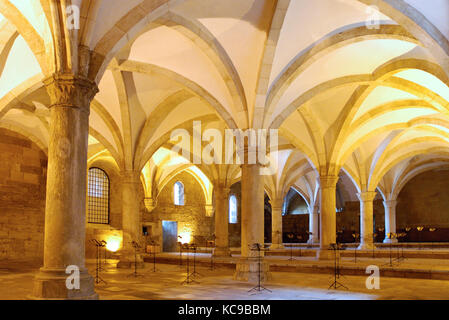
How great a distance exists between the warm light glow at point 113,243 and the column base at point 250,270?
1235cm

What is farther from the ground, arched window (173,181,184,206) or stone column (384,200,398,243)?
arched window (173,181,184,206)

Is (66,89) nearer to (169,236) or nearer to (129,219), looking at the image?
(129,219)

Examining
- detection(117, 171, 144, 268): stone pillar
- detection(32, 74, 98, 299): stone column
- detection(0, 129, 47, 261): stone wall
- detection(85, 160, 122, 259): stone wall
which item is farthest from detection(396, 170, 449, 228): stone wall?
detection(32, 74, 98, 299): stone column

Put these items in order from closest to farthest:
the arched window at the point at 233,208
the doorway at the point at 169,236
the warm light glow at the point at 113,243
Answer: the warm light glow at the point at 113,243 → the doorway at the point at 169,236 → the arched window at the point at 233,208

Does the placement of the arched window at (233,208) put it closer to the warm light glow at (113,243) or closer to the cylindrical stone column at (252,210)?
the warm light glow at (113,243)

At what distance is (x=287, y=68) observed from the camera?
1116 cm

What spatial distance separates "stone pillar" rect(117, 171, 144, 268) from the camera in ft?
47.1

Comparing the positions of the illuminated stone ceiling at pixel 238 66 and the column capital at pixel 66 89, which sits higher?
the illuminated stone ceiling at pixel 238 66

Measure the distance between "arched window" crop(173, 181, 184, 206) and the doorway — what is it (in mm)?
1211

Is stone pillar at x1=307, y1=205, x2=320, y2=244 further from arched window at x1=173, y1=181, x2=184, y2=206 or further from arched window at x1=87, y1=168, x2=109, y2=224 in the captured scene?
arched window at x1=87, y1=168, x2=109, y2=224

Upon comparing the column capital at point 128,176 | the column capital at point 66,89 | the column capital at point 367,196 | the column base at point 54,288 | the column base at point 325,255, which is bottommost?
the column base at point 325,255

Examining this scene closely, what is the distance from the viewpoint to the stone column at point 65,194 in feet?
20.4

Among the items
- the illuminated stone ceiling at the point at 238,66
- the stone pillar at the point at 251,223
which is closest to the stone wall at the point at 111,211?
the illuminated stone ceiling at the point at 238,66
